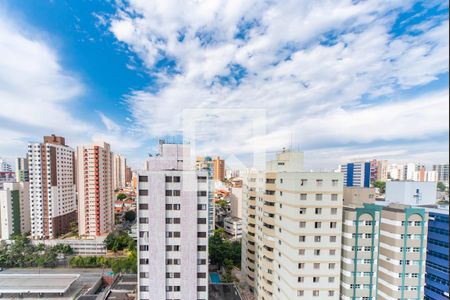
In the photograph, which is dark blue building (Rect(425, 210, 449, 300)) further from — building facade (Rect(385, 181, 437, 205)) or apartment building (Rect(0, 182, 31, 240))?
apartment building (Rect(0, 182, 31, 240))

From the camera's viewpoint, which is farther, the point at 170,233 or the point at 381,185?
the point at 381,185

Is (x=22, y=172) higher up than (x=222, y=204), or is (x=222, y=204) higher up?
(x=22, y=172)

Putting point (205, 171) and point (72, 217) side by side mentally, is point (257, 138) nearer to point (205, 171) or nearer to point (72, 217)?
point (205, 171)

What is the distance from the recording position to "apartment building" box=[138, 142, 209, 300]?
266 centimetres

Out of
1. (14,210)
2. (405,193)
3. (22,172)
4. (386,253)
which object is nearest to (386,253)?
(386,253)

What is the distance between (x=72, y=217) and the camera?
7059 millimetres

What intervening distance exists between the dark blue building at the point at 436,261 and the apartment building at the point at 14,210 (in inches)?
429

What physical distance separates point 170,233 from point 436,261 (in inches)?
178

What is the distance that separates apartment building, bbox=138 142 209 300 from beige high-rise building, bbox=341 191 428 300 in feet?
6.47

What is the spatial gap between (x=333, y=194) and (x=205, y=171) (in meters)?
1.74

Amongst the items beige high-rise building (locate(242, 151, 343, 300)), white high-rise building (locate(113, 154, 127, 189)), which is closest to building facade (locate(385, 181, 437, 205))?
beige high-rise building (locate(242, 151, 343, 300))

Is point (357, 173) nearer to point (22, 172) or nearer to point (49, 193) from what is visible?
point (49, 193)

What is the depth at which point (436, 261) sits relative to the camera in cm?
329

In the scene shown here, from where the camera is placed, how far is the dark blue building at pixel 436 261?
3078mm
